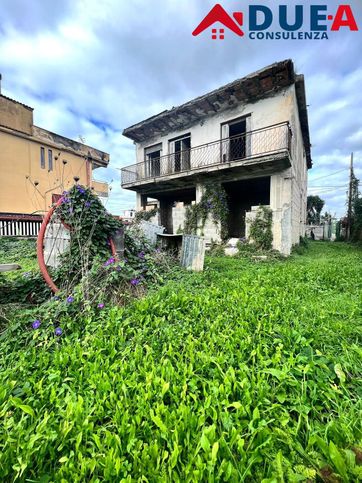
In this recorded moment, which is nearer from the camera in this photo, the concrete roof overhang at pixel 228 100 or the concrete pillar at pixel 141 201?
the concrete roof overhang at pixel 228 100

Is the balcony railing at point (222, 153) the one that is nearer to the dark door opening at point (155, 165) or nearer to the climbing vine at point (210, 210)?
the dark door opening at point (155, 165)

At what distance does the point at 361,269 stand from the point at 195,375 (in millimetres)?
5297

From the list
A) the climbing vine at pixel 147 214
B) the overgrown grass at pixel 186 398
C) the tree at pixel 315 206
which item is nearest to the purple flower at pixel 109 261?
the overgrown grass at pixel 186 398

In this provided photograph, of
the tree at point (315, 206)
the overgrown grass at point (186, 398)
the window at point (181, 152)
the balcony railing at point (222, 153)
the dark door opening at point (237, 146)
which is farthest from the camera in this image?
the tree at point (315, 206)

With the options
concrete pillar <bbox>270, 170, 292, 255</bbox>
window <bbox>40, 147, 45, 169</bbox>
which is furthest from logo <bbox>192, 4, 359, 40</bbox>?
window <bbox>40, 147, 45, 169</bbox>

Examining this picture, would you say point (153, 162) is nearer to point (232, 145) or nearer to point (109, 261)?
point (232, 145)

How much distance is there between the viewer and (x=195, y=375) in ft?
5.39

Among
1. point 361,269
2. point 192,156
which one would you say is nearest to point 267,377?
point 361,269

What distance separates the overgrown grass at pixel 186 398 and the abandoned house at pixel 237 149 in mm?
6513

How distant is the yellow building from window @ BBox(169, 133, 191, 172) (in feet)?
15.3

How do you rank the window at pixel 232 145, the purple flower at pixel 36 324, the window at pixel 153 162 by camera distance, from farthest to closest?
the window at pixel 153 162 → the window at pixel 232 145 → the purple flower at pixel 36 324

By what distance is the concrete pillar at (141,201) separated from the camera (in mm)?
13004

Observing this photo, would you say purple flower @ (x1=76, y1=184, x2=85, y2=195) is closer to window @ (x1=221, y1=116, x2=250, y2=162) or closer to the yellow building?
window @ (x1=221, y1=116, x2=250, y2=162)

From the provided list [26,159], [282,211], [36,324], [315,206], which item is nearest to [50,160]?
[26,159]
